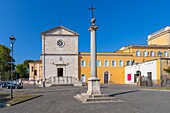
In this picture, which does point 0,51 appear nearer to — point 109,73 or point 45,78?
point 45,78

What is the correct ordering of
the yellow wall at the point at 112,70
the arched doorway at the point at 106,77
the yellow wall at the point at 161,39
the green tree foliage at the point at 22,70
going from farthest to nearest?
the green tree foliage at the point at 22,70 < the yellow wall at the point at 161,39 < the arched doorway at the point at 106,77 < the yellow wall at the point at 112,70

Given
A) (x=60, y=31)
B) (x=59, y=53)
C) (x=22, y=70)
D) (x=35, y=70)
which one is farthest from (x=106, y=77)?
(x=22, y=70)

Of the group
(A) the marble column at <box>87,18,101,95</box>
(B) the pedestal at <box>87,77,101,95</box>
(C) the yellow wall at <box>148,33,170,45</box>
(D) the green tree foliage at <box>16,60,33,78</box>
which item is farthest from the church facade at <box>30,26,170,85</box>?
(D) the green tree foliage at <box>16,60,33,78</box>

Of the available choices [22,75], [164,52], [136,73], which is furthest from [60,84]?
[22,75]

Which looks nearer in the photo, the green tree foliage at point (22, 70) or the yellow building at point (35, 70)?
the yellow building at point (35, 70)

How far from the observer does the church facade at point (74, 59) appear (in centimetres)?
5294

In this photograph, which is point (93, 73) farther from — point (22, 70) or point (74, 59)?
point (22, 70)

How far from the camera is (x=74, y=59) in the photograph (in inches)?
2135

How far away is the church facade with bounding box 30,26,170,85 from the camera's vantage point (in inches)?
2084

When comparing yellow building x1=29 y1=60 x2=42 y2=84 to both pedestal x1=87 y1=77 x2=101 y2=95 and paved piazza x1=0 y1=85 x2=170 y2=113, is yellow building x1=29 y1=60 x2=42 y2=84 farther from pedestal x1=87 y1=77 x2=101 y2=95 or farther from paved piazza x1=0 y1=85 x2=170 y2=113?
pedestal x1=87 y1=77 x2=101 y2=95

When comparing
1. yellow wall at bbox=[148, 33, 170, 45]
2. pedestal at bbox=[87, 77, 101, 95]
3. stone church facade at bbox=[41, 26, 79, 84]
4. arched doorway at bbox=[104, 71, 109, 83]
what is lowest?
arched doorway at bbox=[104, 71, 109, 83]

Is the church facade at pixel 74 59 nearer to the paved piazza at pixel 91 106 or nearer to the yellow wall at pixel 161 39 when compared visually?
the yellow wall at pixel 161 39

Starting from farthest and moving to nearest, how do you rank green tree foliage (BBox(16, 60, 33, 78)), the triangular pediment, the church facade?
green tree foliage (BBox(16, 60, 33, 78)) → the triangular pediment → the church facade

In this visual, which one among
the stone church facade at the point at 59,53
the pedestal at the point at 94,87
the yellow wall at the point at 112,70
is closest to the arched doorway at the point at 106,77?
the yellow wall at the point at 112,70
